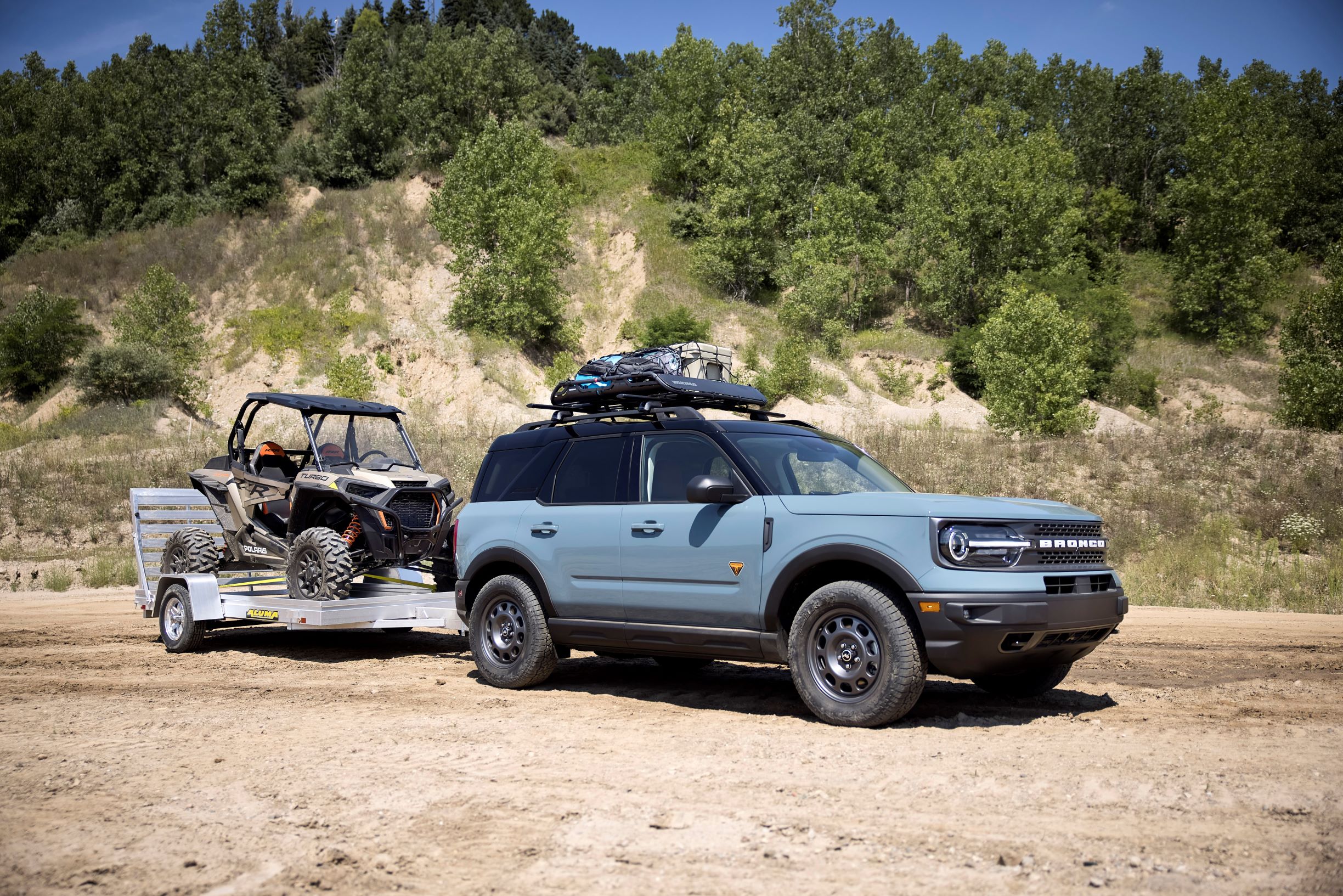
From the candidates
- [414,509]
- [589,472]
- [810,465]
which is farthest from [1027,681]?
[414,509]

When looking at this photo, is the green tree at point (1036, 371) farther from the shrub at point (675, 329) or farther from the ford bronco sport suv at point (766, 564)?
the ford bronco sport suv at point (766, 564)

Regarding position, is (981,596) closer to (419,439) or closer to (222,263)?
(419,439)

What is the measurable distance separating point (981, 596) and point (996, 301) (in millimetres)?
48564

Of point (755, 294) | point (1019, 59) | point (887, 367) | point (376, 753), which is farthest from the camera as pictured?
point (1019, 59)

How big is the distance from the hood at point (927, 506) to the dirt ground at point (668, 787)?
134 cm

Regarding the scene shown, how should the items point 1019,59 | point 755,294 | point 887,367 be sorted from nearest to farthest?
point 887,367 < point 755,294 < point 1019,59

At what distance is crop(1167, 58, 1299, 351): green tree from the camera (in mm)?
54719

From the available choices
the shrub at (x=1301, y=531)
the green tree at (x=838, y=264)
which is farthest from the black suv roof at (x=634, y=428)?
the green tree at (x=838, y=264)

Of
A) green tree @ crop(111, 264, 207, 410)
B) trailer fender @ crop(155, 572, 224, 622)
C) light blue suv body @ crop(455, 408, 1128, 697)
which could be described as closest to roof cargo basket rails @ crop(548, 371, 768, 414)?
light blue suv body @ crop(455, 408, 1128, 697)

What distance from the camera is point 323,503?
10.3 meters

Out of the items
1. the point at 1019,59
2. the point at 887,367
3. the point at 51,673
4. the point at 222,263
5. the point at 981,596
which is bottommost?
the point at 51,673

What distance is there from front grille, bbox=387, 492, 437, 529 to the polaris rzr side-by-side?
10 millimetres

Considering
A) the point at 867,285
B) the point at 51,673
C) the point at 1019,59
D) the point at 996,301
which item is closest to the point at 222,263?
the point at 867,285

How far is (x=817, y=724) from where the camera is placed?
6.05m
